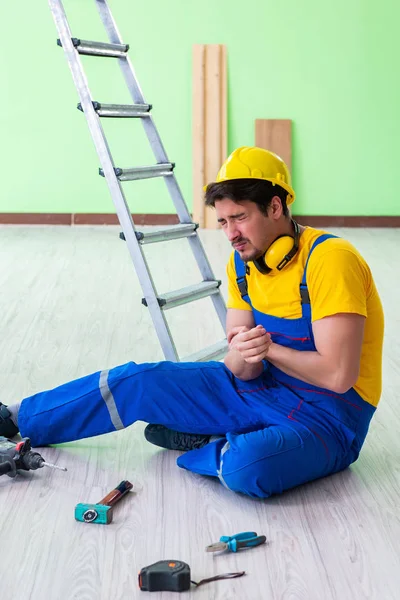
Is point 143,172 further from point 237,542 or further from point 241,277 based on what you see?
point 237,542

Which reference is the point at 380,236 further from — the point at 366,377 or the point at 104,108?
the point at 366,377

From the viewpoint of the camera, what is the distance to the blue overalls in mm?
2293

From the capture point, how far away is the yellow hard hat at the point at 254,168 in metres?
2.29

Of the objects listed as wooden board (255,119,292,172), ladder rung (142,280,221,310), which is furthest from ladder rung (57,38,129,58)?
wooden board (255,119,292,172)

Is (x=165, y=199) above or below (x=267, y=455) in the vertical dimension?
below

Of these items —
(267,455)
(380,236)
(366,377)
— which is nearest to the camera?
(267,455)

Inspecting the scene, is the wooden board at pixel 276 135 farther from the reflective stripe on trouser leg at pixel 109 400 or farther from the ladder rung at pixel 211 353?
the reflective stripe on trouser leg at pixel 109 400

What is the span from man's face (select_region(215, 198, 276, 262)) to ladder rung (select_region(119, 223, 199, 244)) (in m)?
1.12

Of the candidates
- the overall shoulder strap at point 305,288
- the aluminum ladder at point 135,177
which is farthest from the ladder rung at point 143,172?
the overall shoulder strap at point 305,288

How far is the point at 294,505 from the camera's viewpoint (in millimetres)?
2309

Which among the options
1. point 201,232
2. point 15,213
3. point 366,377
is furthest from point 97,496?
point 15,213

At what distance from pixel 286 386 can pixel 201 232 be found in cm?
517

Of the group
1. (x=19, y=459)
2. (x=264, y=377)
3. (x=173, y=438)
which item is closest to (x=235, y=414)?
(x=264, y=377)

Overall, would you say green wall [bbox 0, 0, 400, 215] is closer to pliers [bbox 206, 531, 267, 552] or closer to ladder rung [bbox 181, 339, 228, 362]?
ladder rung [bbox 181, 339, 228, 362]
